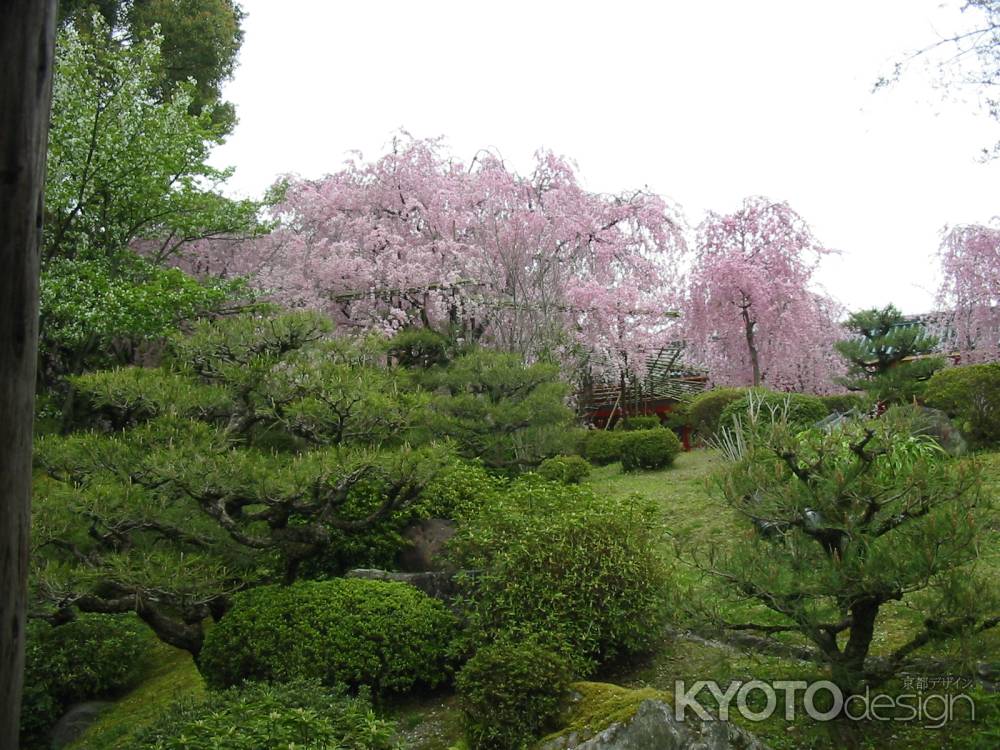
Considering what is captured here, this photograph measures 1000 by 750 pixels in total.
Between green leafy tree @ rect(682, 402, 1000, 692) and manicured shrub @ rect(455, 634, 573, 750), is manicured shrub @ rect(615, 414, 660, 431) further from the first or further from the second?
green leafy tree @ rect(682, 402, 1000, 692)

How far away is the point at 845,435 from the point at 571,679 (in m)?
2.11

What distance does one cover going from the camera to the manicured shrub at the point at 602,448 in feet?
47.0

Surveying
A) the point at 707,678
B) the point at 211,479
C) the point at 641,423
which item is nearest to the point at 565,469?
the point at 641,423

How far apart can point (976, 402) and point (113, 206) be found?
12706 mm

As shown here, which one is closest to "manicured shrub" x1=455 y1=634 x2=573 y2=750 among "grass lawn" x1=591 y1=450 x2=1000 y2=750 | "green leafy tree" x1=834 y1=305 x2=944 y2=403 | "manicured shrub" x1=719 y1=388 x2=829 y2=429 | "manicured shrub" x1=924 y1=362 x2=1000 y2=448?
"grass lawn" x1=591 y1=450 x2=1000 y2=750

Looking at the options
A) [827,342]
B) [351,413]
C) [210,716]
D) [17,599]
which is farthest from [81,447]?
→ [827,342]

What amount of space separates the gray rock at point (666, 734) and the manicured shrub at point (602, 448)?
Answer: 9.89 m

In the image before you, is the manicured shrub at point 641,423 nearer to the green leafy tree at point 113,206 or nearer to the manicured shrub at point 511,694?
the green leafy tree at point 113,206

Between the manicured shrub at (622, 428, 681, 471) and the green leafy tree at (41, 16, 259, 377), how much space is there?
6.78 meters

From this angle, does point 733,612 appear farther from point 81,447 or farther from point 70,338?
point 70,338

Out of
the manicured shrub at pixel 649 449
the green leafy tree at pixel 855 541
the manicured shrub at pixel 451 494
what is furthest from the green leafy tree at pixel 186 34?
the green leafy tree at pixel 855 541

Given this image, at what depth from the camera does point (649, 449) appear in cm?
1352

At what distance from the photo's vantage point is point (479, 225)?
623 inches

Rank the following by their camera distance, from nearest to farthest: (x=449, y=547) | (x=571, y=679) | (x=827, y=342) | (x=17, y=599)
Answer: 1. (x=17, y=599)
2. (x=571, y=679)
3. (x=449, y=547)
4. (x=827, y=342)
